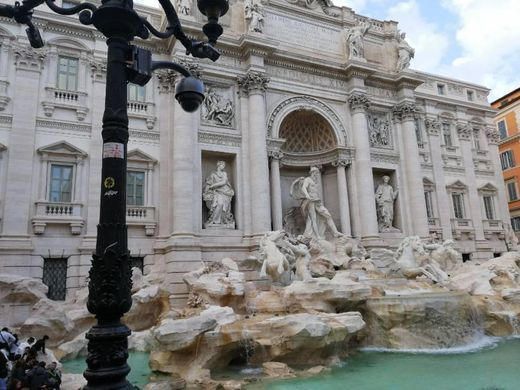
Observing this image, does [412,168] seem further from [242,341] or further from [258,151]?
[242,341]

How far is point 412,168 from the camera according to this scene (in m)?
19.9

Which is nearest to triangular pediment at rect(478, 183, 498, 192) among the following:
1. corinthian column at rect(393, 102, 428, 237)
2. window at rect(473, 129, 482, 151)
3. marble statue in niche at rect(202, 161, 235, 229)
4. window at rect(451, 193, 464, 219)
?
window at rect(451, 193, 464, 219)

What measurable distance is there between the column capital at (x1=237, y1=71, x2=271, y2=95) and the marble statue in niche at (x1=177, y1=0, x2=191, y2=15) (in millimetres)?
3258

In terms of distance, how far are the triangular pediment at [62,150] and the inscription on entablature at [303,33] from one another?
9.44 meters

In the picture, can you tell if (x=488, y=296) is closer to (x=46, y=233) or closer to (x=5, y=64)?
(x=46, y=233)

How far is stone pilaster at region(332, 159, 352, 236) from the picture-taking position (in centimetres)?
1789

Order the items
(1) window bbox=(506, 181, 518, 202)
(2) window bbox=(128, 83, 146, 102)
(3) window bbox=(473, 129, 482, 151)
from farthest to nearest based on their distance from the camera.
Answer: (1) window bbox=(506, 181, 518, 202), (3) window bbox=(473, 129, 482, 151), (2) window bbox=(128, 83, 146, 102)

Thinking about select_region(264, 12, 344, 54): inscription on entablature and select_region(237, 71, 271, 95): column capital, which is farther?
select_region(264, 12, 344, 54): inscription on entablature

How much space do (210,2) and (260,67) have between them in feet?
43.8

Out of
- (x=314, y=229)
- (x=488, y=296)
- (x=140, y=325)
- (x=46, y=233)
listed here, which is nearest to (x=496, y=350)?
(x=488, y=296)

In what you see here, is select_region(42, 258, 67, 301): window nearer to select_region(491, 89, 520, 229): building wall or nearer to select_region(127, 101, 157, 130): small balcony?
select_region(127, 101, 157, 130): small balcony

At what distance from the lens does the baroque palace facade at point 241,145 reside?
1372 cm

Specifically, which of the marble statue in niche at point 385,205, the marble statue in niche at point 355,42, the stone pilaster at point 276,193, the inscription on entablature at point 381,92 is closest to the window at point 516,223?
the marble statue in niche at point 385,205

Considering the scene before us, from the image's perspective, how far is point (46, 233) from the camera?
1337 centimetres
